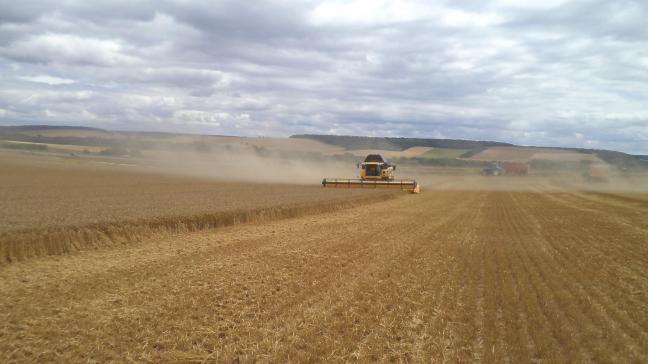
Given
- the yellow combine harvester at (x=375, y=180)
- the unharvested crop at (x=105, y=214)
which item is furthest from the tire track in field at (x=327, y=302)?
the yellow combine harvester at (x=375, y=180)

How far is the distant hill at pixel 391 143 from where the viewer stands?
100 meters

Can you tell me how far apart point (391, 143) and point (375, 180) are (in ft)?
223

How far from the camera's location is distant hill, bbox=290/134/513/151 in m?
100

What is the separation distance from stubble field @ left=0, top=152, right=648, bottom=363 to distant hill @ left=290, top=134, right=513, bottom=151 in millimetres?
82486

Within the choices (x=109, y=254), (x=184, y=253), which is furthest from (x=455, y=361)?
(x=109, y=254)

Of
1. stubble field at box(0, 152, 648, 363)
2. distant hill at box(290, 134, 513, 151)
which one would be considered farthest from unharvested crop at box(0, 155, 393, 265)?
distant hill at box(290, 134, 513, 151)

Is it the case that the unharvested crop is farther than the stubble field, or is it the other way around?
the unharvested crop

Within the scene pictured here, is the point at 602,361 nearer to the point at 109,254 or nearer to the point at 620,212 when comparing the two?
the point at 109,254

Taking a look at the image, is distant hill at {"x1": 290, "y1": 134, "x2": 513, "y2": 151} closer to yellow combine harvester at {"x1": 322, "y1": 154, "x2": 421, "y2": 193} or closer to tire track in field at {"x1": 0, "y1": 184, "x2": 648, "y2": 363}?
yellow combine harvester at {"x1": 322, "y1": 154, "x2": 421, "y2": 193}

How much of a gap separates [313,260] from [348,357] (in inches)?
253

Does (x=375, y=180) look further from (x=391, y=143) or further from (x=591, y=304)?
(x=391, y=143)

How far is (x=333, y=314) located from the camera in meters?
8.77

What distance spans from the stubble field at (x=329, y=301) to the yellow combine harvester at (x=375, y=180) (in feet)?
80.4

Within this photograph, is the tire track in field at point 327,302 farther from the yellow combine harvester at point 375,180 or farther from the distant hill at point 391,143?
the distant hill at point 391,143
